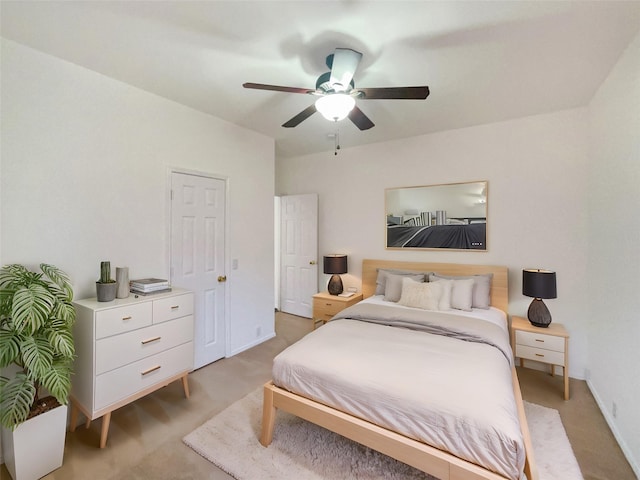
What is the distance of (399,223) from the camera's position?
12.1 feet

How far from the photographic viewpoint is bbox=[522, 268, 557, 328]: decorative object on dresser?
2580 millimetres

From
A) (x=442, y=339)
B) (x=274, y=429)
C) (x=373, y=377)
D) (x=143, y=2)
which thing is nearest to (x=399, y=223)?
(x=442, y=339)

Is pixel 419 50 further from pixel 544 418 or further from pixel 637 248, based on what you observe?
pixel 544 418

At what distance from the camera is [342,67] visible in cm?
178

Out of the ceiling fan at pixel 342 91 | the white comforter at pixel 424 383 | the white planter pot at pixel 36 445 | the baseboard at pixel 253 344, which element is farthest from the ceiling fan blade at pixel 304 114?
the baseboard at pixel 253 344

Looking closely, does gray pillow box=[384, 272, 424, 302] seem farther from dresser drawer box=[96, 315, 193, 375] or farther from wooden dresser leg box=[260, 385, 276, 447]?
dresser drawer box=[96, 315, 193, 375]

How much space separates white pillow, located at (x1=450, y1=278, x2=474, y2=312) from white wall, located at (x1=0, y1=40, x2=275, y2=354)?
2465mm

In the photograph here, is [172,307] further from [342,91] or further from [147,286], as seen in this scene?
[342,91]

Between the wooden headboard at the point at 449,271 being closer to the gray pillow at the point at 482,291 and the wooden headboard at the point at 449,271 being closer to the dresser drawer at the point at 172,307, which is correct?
the gray pillow at the point at 482,291

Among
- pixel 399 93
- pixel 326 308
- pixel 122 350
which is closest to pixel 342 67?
pixel 399 93

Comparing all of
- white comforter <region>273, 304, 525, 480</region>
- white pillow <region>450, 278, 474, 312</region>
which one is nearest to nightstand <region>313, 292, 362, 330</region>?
white pillow <region>450, 278, 474, 312</region>

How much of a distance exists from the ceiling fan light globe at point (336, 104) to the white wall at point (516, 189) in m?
2.02

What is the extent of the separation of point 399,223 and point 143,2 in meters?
3.15

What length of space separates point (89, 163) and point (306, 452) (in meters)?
2.64
